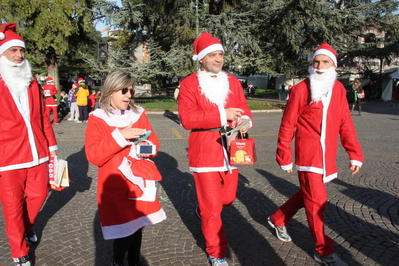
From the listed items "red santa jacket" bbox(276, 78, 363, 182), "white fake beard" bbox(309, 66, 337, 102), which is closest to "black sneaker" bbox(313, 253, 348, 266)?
"red santa jacket" bbox(276, 78, 363, 182)

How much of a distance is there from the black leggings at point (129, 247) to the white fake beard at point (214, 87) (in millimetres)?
1314

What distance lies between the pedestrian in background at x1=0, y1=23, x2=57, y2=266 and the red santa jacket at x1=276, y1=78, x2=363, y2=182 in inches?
89.5

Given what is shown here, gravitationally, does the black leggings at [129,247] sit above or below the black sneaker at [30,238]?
above

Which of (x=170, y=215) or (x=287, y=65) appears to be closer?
(x=170, y=215)

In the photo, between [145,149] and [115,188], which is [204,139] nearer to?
[145,149]

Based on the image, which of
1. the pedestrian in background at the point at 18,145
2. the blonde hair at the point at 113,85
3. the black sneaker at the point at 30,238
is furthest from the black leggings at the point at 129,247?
the black sneaker at the point at 30,238

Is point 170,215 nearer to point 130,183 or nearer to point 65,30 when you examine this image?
point 130,183

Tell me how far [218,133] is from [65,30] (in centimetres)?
1928

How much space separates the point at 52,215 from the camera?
4.29m

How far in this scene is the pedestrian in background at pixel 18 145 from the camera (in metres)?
2.92

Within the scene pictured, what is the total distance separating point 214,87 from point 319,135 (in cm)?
102

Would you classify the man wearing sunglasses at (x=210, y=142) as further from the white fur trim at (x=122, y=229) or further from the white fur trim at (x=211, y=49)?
the white fur trim at (x=122, y=229)

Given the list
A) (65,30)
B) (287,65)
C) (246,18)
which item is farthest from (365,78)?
(65,30)

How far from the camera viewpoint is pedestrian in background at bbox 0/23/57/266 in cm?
292
